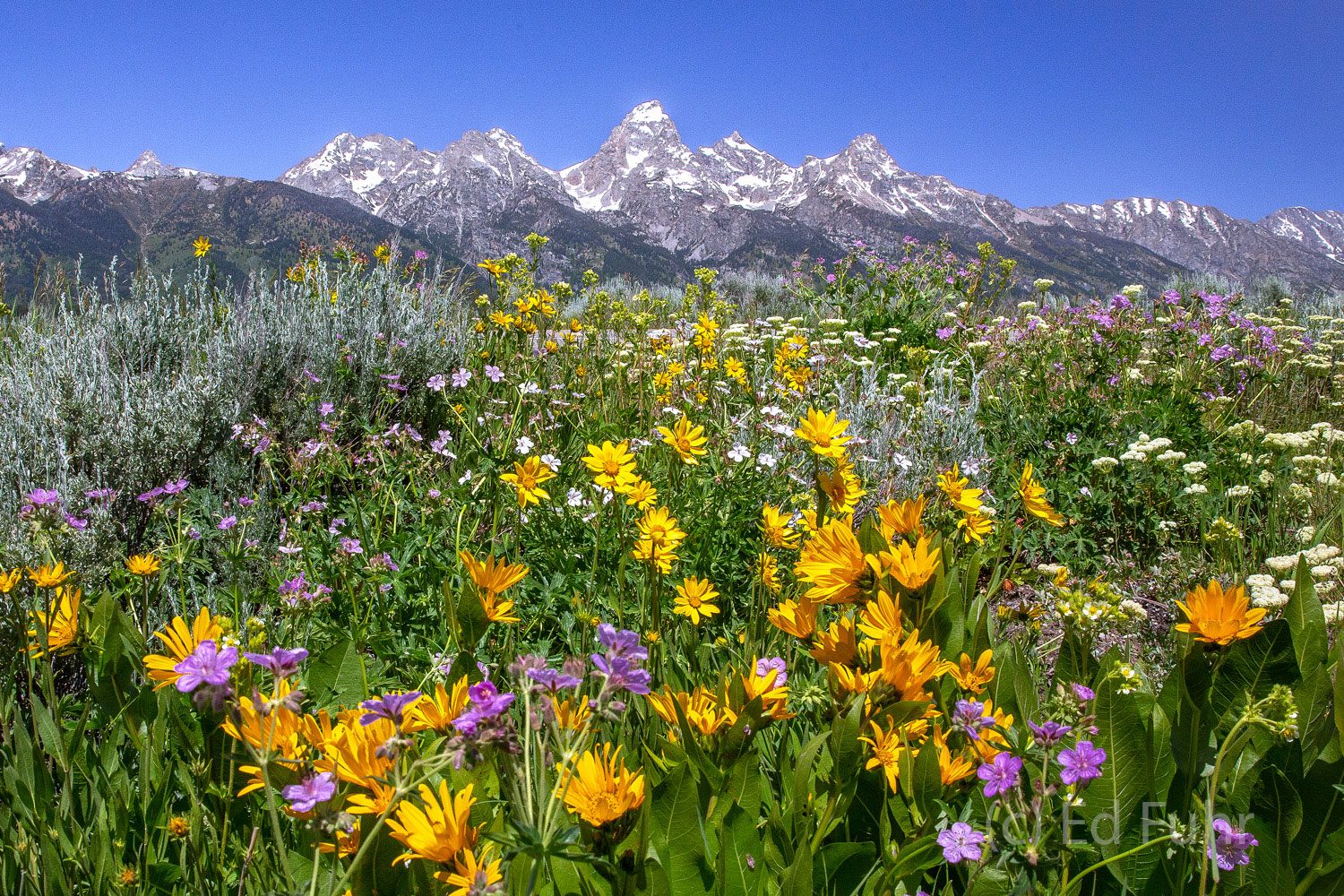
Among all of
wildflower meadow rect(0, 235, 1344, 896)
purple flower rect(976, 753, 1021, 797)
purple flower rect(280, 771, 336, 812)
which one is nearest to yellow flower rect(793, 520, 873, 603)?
wildflower meadow rect(0, 235, 1344, 896)

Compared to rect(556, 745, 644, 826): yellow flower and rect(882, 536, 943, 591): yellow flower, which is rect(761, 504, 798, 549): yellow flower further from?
rect(556, 745, 644, 826): yellow flower

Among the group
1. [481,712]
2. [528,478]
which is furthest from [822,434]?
[481,712]

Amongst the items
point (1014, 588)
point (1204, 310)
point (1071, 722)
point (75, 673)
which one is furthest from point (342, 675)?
point (1204, 310)

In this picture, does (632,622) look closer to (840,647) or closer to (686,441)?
(686,441)

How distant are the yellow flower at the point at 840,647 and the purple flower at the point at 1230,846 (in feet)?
1.38

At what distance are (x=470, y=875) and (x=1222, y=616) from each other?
36.4 inches

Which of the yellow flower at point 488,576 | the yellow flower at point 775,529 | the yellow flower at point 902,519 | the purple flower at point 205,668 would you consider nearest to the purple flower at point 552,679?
the purple flower at point 205,668

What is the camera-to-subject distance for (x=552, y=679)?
1.97ft

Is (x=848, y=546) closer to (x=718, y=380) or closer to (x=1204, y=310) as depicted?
(x=718, y=380)

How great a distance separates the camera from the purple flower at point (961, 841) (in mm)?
729

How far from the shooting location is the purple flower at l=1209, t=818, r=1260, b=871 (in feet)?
2.51

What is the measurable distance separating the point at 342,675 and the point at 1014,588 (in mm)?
2444

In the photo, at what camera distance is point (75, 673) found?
177cm

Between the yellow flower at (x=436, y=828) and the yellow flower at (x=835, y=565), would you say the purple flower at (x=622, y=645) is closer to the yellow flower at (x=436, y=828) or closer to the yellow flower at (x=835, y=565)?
the yellow flower at (x=436, y=828)
